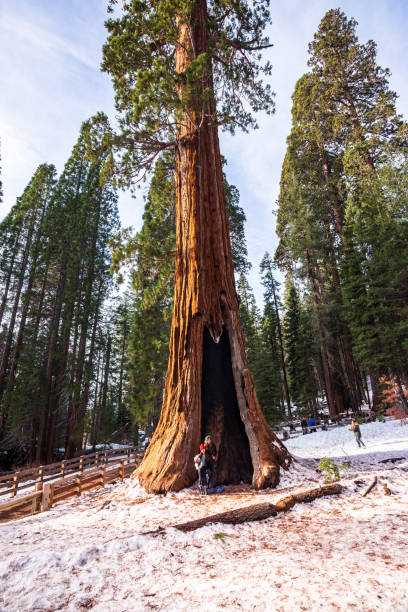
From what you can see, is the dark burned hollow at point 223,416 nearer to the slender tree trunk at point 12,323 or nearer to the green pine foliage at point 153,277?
the green pine foliage at point 153,277

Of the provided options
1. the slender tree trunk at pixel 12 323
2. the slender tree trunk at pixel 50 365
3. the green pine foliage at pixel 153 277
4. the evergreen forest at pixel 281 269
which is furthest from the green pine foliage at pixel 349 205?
the slender tree trunk at pixel 12 323

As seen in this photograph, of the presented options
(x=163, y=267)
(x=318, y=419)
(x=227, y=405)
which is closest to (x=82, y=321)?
(x=163, y=267)

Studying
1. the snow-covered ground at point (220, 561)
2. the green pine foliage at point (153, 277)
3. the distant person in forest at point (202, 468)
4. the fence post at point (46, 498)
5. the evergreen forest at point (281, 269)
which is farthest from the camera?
the evergreen forest at point (281, 269)

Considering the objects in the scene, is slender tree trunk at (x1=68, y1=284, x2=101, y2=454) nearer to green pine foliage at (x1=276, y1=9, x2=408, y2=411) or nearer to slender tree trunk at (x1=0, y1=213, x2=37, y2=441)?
slender tree trunk at (x1=0, y1=213, x2=37, y2=441)

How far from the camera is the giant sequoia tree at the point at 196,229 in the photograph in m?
6.37

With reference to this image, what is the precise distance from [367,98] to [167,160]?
65.6ft

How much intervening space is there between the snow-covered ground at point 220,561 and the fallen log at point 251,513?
10 centimetres

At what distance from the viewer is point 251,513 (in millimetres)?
4047

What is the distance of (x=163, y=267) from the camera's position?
885 centimetres

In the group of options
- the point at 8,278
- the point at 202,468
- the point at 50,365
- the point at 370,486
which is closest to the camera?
the point at 370,486

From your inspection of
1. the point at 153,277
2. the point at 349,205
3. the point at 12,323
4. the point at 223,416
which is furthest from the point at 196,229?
the point at 12,323

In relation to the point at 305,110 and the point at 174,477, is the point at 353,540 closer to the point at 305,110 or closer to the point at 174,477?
the point at 174,477

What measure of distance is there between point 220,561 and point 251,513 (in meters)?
1.20

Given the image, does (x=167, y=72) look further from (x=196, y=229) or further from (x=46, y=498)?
(x=46, y=498)
